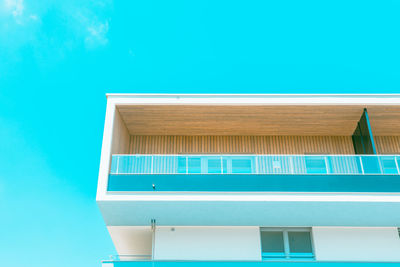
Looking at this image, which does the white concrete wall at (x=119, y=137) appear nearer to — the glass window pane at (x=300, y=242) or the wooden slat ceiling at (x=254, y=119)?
the wooden slat ceiling at (x=254, y=119)

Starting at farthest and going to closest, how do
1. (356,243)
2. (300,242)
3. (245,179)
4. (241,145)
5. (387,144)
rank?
(387,144) < (241,145) < (300,242) < (356,243) < (245,179)

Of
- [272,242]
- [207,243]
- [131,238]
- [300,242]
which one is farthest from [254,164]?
[131,238]

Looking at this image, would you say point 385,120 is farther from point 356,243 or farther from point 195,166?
point 195,166

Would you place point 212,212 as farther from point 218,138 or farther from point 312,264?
point 218,138

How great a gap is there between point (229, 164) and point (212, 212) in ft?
8.15

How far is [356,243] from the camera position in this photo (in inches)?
547

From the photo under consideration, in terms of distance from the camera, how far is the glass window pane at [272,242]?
46.8ft

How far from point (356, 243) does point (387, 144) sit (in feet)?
16.8

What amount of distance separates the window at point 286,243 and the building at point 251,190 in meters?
0.03

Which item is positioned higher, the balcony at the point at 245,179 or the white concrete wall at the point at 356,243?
the balcony at the point at 245,179

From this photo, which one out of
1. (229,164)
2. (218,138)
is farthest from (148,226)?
(218,138)

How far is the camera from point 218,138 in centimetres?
1730

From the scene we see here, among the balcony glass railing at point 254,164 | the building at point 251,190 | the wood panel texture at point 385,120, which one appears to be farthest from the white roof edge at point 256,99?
the balcony glass railing at point 254,164

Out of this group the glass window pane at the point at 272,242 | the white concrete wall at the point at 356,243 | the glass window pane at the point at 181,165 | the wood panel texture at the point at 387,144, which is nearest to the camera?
the white concrete wall at the point at 356,243
